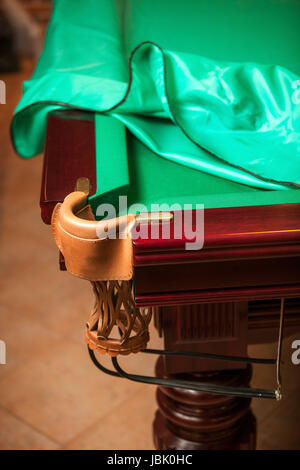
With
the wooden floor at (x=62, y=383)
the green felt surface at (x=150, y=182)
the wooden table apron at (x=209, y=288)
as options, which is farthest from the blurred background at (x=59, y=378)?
the green felt surface at (x=150, y=182)

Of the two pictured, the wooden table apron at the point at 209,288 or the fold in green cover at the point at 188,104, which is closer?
the wooden table apron at the point at 209,288

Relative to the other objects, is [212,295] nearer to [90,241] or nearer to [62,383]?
[90,241]

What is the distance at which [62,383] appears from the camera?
1.94 meters

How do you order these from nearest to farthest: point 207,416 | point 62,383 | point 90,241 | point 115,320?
point 90,241 < point 115,320 < point 207,416 < point 62,383

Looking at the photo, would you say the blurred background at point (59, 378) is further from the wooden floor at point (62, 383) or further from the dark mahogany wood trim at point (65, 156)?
the dark mahogany wood trim at point (65, 156)

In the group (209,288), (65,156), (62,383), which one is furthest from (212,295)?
Answer: (62,383)

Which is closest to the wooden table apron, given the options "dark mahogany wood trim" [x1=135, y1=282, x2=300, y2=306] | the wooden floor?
"dark mahogany wood trim" [x1=135, y1=282, x2=300, y2=306]

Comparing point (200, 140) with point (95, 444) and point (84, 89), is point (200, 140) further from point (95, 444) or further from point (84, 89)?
point (95, 444)

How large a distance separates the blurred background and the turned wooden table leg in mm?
458

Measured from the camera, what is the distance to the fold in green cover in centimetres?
114

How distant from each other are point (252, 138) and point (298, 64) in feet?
1.00

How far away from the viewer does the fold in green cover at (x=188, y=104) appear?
114 cm

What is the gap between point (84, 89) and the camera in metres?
1.30

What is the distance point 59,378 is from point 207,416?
2.74 ft
